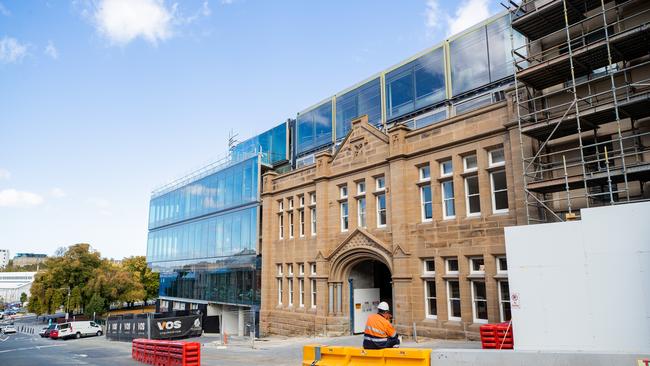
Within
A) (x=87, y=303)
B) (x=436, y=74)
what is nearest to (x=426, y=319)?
(x=436, y=74)

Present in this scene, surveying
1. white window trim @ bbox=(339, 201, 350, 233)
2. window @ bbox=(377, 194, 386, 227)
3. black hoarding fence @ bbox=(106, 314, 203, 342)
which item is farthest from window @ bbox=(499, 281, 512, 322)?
black hoarding fence @ bbox=(106, 314, 203, 342)

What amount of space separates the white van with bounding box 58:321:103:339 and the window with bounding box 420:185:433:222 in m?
37.6

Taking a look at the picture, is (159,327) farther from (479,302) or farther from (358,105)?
(479,302)

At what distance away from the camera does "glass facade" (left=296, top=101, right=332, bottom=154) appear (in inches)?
1238

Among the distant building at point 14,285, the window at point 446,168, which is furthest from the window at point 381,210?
the distant building at point 14,285

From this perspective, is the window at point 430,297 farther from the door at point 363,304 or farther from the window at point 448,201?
the door at point 363,304

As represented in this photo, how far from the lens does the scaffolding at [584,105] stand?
1358cm

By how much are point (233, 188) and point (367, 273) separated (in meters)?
15.0

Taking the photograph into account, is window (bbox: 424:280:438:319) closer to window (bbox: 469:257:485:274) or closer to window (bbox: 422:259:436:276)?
window (bbox: 422:259:436:276)

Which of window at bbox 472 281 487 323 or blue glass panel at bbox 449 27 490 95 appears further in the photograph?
blue glass panel at bbox 449 27 490 95

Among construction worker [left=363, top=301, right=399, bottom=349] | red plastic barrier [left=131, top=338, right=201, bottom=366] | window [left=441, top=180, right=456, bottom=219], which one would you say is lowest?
red plastic barrier [left=131, top=338, right=201, bottom=366]

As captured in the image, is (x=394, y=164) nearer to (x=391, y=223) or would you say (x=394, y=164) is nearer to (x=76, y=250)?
(x=391, y=223)

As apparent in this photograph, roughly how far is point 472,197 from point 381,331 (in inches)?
407

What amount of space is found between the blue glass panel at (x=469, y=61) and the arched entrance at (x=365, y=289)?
1016cm
